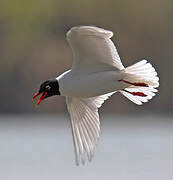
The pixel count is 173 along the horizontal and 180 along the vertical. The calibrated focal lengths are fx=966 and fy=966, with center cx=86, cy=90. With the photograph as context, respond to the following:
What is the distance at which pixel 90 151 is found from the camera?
990cm

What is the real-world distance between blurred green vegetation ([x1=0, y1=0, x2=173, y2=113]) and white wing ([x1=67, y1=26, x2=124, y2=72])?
991 cm

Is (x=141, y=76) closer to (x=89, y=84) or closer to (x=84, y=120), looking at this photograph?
(x=89, y=84)

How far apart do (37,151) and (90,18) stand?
7.44m

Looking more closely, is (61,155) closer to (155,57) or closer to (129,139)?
(129,139)

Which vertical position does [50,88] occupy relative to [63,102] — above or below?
above

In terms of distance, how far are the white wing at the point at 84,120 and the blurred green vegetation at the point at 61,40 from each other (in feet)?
30.9

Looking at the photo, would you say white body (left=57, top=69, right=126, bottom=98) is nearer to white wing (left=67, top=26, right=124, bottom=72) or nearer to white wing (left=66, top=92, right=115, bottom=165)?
white wing (left=67, top=26, right=124, bottom=72)

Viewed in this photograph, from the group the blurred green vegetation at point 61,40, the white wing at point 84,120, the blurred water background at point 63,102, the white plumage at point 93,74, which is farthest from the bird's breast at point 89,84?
the blurred green vegetation at point 61,40

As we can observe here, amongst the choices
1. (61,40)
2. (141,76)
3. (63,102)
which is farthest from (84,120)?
(61,40)

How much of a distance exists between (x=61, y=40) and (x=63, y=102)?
2790mm

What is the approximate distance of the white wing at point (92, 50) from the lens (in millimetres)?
9398

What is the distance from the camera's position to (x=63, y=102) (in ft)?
65.7

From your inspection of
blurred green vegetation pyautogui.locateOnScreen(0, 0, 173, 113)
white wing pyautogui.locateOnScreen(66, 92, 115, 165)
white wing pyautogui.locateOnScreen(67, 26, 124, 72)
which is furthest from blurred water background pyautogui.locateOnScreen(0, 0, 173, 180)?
white wing pyautogui.locateOnScreen(67, 26, 124, 72)

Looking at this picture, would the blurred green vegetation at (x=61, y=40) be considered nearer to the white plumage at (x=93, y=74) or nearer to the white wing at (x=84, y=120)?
the white wing at (x=84, y=120)
